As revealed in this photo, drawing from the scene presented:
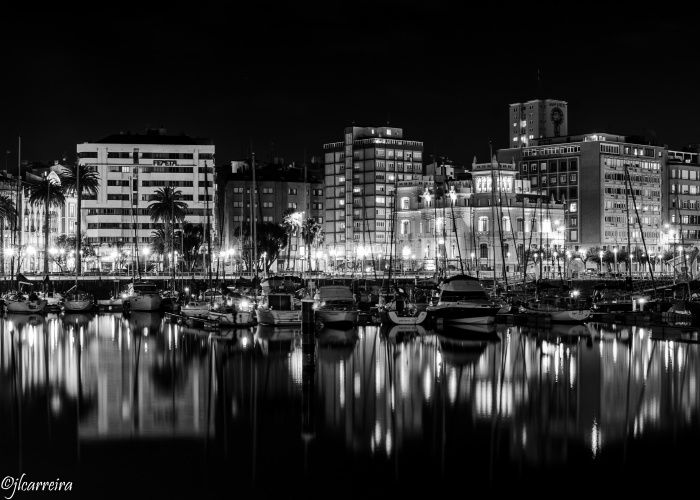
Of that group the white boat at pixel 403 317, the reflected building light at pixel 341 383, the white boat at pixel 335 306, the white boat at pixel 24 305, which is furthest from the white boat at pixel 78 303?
the reflected building light at pixel 341 383

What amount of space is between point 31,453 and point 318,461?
10.1 metres

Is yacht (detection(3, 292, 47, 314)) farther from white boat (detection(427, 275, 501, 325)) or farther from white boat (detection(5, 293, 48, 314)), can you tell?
white boat (detection(427, 275, 501, 325))

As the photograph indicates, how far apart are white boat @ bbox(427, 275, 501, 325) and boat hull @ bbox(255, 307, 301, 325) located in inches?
464

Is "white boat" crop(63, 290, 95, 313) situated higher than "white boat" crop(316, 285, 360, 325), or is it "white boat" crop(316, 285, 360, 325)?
"white boat" crop(316, 285, 360, 325)

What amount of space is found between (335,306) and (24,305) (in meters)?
37.2

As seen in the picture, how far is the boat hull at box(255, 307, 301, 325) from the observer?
279 feet

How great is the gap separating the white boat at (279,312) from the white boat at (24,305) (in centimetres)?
3184

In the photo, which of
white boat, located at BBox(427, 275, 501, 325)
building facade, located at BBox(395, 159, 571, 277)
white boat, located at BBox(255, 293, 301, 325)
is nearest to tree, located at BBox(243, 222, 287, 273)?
building facade, located at BBox(395, 159, 571, 277)

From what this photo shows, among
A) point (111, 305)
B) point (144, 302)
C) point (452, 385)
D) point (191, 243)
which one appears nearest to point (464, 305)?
point (452, 385)

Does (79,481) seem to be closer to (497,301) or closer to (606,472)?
(606,472)

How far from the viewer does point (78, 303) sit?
369 ft

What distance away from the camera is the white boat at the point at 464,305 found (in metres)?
88.8

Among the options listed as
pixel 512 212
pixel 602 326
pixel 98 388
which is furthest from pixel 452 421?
pixel 512 212

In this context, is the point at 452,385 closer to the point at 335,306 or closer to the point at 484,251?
the point at 335,306
